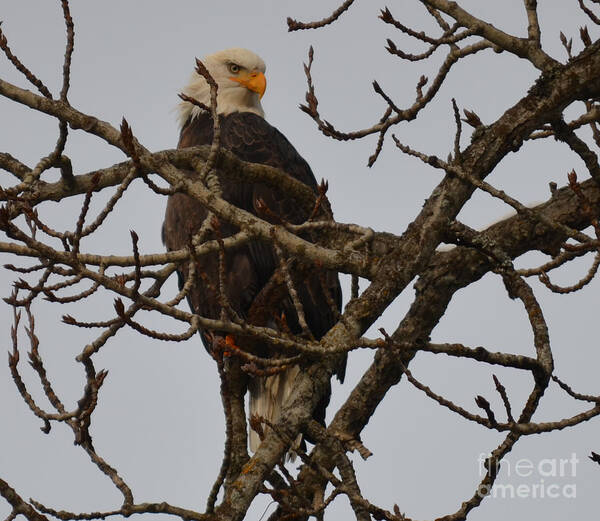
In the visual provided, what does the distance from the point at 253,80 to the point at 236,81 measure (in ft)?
0.35

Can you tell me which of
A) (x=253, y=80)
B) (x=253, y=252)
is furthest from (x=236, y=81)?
(x=253, y=252)

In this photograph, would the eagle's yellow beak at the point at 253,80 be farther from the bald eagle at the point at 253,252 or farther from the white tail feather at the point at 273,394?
the white tail feather at the point at 273,394

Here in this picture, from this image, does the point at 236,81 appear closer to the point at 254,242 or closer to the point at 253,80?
the point at 253,80

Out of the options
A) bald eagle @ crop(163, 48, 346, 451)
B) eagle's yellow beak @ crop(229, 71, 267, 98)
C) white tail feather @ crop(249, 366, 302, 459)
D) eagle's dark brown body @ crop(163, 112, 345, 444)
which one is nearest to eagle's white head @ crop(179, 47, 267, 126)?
eagle's yellow beak @ crop(229, 71, 267, 98)

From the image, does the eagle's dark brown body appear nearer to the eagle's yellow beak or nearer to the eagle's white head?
the eagle's white head

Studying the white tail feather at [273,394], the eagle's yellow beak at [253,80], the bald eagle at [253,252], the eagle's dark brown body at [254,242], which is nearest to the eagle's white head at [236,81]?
the eagle's yellow beak at [253,80]

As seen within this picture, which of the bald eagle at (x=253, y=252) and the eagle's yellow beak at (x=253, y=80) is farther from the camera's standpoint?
the eagle's yellow beak at (x=253, y=80)

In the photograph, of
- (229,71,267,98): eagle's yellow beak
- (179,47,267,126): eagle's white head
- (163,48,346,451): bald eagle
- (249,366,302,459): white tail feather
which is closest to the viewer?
(163,48,346,451): bald eagle

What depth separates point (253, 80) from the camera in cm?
642

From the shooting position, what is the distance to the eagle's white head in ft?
20.5

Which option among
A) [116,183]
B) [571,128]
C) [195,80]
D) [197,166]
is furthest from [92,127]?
[195,80]

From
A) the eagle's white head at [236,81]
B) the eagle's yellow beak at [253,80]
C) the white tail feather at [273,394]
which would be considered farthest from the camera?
the eagle's yellow beak at [253,80]

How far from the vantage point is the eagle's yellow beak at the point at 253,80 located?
251 inches

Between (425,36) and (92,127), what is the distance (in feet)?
3.79
